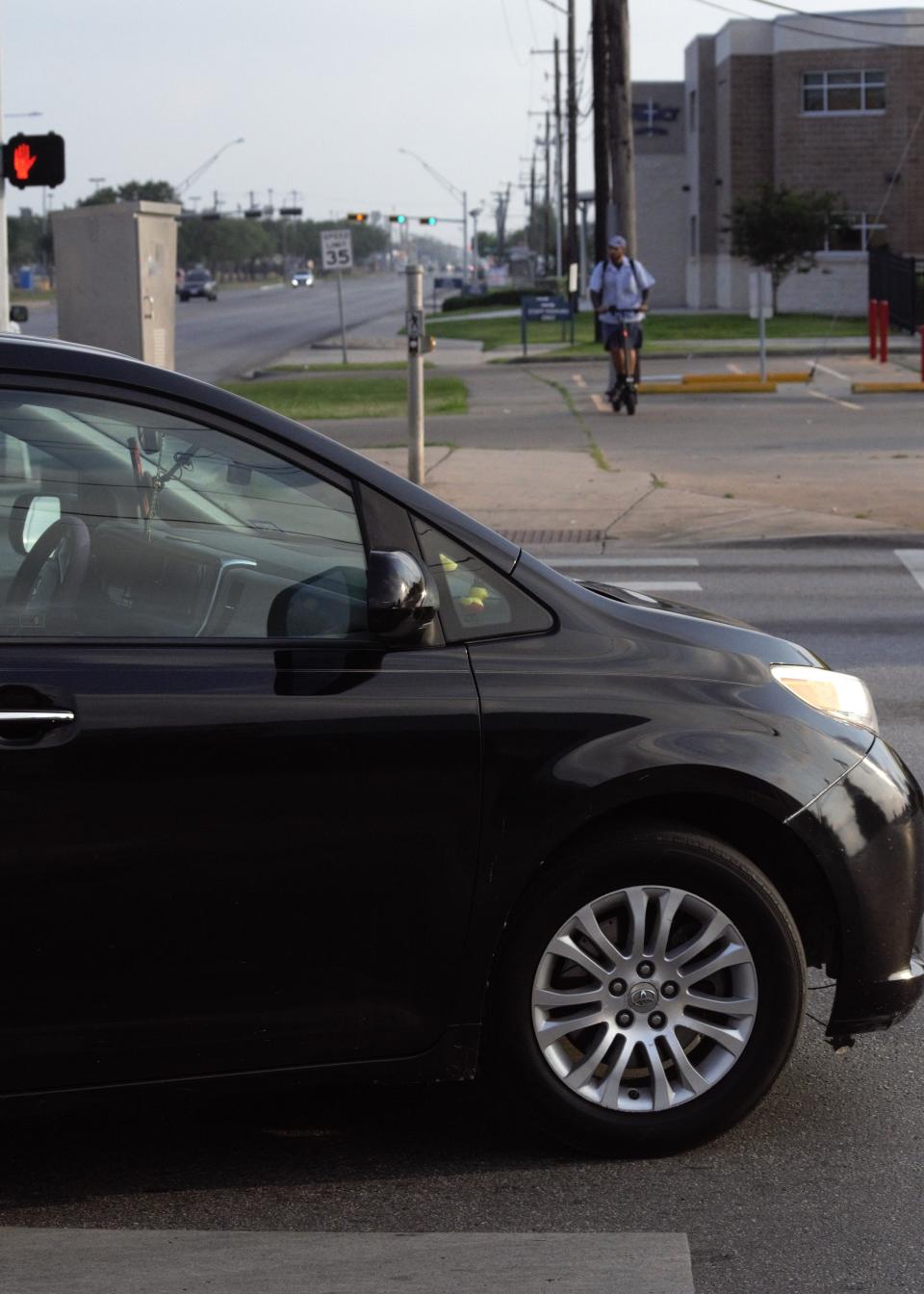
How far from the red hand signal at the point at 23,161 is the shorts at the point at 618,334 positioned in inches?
264

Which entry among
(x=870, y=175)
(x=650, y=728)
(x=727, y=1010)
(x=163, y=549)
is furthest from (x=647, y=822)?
(x=870, y=175)

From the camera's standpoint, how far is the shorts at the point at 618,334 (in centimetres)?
2033

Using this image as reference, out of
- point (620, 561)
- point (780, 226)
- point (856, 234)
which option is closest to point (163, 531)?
point (620, 561)

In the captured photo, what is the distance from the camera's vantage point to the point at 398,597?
3.47 meters

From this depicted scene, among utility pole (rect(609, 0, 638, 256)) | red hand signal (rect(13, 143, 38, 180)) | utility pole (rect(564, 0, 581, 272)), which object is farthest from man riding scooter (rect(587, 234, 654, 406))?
utility pole (rect(564, 0, 581, 272))

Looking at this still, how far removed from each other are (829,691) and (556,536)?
9000 millimetres

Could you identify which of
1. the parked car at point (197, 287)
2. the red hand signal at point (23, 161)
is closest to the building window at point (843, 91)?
the red hand signal at point (23, 161)

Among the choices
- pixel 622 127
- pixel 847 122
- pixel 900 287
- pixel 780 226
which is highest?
pixel 847 122

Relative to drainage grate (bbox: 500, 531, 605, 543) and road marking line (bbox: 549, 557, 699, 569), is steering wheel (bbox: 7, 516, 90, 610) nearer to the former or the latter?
road marking line (bbox: 549, 557, 699, 569)

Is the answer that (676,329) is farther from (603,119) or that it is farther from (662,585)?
(662,585)

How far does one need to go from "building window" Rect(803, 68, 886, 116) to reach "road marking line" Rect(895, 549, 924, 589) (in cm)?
4232

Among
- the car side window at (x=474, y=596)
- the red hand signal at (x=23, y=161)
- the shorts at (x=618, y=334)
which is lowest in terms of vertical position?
the car side window at (x=474, y=596)

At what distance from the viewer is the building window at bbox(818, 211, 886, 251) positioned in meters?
50.6

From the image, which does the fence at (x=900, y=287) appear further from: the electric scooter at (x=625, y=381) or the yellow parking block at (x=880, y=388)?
the electric scooter at (x=625, y=381)
